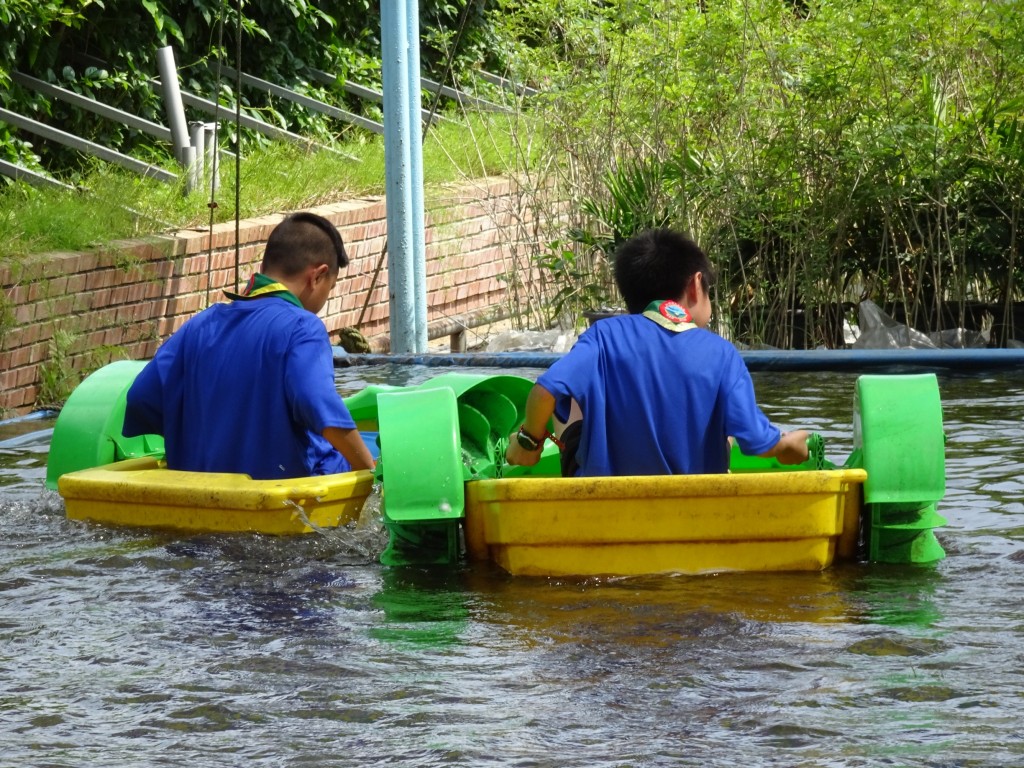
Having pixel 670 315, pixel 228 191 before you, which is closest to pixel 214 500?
→ pixel 670 315

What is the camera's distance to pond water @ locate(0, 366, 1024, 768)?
136 inches

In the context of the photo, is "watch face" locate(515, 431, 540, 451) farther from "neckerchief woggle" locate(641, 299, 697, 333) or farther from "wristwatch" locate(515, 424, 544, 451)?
"neckerchief woggle" locate(641, 299, 697, 333)

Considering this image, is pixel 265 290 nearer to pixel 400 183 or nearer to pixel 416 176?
pixel 400 183

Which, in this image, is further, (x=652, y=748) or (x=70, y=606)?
(x=70, y=606)

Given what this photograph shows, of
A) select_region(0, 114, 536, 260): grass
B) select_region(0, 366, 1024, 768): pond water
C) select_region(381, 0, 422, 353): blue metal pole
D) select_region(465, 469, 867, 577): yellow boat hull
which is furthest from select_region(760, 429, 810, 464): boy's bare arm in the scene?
select_region(381, 0, 422, 353): blue metal pole

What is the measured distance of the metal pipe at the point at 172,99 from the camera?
11.9 meters

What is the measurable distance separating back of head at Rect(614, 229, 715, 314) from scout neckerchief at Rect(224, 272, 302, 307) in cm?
121

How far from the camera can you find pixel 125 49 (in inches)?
512

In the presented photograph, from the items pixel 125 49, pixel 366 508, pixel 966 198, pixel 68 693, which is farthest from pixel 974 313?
pixel 68 693

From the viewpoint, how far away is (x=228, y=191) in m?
11.9

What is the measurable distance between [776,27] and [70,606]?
7.07m

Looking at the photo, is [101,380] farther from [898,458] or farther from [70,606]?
[898,458]

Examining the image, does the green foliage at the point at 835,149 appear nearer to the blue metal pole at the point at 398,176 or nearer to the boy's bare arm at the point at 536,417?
the blue metal pole at the point at 398,176

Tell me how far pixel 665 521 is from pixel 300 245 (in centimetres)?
169
